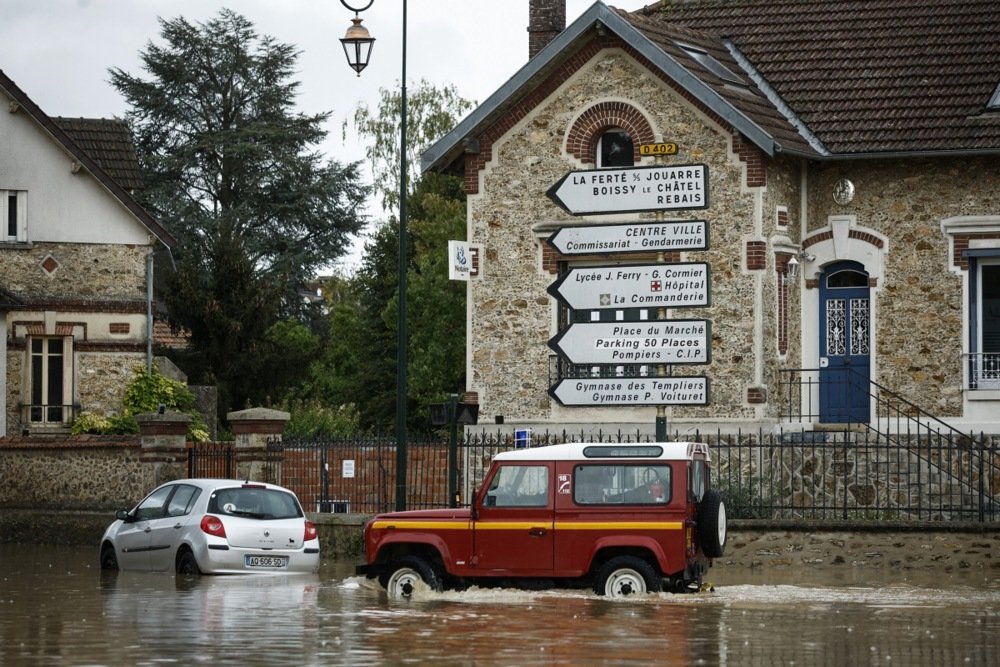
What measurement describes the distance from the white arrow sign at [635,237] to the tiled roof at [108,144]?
21.1 metres

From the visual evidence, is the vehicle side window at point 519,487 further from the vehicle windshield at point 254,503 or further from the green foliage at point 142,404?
the green foliage at point 142,404

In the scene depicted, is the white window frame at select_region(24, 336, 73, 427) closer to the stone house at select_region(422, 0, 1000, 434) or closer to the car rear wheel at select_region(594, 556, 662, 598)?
→ the stone house at select_region(422, 0, 1000, 434)

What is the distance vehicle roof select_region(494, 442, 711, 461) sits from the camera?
19.3 meters

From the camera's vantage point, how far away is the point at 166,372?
4575 cm

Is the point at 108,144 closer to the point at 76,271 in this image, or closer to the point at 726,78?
the point at 76,271

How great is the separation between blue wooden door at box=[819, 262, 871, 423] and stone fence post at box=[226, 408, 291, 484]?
29.6 feet

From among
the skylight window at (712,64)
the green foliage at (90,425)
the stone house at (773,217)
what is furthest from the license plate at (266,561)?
the green foliage at (90,425)

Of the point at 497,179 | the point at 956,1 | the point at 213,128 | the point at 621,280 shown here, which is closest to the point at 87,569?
the point at 621,280

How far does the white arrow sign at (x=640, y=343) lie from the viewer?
2689 cm

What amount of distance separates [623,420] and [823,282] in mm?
4214

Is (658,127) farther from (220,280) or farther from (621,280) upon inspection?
(220,280)

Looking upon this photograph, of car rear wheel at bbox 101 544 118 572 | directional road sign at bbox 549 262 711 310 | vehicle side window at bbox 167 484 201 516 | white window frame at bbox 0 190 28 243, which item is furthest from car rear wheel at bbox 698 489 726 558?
white window frame at bbox 0 190 28 243

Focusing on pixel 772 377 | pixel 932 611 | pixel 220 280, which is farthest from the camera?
pixel 220 280

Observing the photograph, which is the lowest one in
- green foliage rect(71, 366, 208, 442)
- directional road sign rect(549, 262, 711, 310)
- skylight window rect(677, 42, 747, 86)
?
green foliage rect(71, 366, 208, 442)
